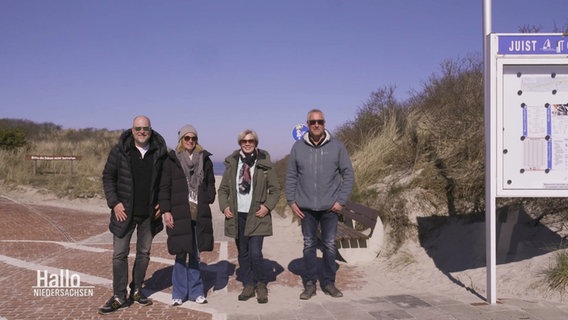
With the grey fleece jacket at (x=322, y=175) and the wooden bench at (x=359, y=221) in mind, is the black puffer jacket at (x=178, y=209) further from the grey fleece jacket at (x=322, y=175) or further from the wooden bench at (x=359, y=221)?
the wooden bench at (x=359, y=221)

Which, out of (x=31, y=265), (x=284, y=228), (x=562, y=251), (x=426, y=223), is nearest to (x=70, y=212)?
(x=284, y=228)

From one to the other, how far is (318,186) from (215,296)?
178 cm

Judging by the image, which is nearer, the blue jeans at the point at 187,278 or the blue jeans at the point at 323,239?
the blue jeans at the point at 187,278

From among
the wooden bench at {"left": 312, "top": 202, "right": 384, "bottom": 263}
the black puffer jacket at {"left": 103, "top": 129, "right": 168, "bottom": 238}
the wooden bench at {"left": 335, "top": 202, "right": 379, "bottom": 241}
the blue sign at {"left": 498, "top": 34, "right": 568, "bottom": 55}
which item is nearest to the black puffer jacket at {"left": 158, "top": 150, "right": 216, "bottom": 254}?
the black puffer jacket at {"left": 103, "top": 129, "right": 168, "bottom": 238}

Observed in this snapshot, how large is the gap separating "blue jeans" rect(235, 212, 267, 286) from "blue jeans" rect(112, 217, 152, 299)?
101cm

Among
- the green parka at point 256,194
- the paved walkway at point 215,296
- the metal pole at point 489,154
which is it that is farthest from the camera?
the green parka at point 256,194

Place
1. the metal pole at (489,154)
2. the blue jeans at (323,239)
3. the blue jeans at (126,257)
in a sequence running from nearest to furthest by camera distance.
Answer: the metal pole at (489,154) < the blue jeans at (126,257) < the blue jeans at (323,239)

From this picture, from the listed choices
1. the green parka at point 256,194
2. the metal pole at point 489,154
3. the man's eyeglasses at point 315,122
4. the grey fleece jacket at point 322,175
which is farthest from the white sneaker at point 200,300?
the metal pole at point 489,154

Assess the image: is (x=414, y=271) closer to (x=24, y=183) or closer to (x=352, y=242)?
(x=352, y=242)

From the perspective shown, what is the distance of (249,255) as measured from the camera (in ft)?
19.0

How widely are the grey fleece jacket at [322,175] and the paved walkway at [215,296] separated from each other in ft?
3.69

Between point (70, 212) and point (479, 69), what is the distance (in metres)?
12.2

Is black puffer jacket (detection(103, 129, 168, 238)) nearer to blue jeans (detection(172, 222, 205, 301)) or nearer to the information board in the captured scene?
blue jeans (detection(172, 222, 205, 301))

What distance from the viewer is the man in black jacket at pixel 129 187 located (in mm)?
5258
